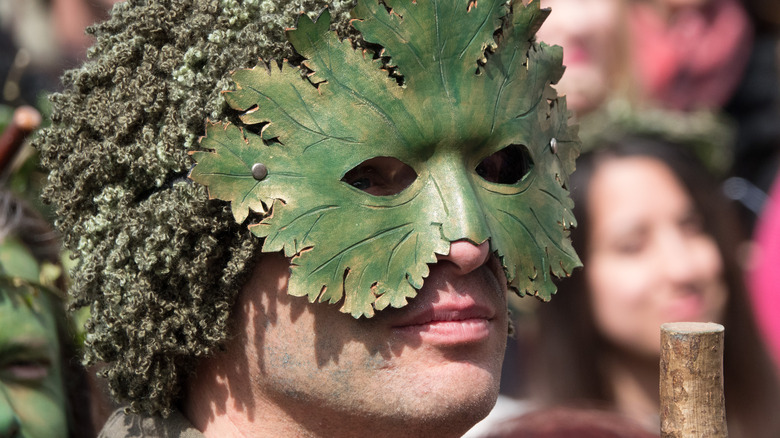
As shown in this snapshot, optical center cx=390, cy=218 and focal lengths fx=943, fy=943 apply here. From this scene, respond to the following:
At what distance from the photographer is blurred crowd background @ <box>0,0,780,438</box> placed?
436 centimetres

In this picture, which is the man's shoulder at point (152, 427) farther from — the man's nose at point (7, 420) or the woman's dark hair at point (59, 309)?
the woman's dark hair at point (59, 309)

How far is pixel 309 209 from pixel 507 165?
0.54m

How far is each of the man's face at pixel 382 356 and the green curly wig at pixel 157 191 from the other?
4.9 inches

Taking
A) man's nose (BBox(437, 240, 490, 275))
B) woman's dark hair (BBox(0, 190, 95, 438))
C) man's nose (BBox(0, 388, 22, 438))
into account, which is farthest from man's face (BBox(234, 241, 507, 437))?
woman's dark hair (BBox(0, 190, 95, 438))

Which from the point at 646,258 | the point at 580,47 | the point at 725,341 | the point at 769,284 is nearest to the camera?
the point at 646,258

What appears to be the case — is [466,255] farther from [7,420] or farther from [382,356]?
[7,420]

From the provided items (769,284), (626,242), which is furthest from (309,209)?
(769,284)

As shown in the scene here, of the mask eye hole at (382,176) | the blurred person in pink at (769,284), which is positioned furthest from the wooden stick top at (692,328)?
the blurred person in pink at (769,284)

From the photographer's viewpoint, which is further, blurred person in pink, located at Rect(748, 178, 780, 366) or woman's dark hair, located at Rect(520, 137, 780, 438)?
blurred person in pink, located at Rect(748, 178, 780, 366)

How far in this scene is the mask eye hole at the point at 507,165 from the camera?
87.2 inches

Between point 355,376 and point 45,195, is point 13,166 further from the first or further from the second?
point 355,376

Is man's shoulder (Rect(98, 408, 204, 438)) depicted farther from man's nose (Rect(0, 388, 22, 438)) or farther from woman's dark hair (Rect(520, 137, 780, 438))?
woman's dark hair (Rect(520, 137, 780, 438))

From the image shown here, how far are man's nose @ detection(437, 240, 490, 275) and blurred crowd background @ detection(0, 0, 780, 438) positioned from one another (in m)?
1.79

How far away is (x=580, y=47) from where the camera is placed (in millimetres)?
5094
